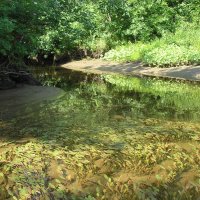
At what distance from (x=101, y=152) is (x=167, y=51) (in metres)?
19.5

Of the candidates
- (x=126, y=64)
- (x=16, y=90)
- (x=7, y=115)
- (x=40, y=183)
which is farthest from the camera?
(x=126, y=64)

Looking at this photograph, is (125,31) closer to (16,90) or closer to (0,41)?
(16,90)

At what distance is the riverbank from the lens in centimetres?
2313

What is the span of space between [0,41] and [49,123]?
4286 mm

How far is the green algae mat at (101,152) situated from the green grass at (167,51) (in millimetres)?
11771

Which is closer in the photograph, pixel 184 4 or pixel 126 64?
pixel 126 64

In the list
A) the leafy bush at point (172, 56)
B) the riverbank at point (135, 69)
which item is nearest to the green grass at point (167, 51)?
the leafy bush at point (172, 56)

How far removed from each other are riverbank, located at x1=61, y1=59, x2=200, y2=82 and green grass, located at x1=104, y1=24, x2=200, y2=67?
615 mm

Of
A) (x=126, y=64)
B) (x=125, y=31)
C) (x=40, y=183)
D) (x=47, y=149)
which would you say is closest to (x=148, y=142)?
(x=47, y=149)

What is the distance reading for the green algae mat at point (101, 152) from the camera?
6.65 meters

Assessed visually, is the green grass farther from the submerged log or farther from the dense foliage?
the submerged log

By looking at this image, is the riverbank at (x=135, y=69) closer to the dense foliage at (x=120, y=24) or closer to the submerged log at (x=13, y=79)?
the dense foliage at (x=120, y=24)

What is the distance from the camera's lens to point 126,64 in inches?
1192

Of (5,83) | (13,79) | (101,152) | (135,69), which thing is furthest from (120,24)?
(101,152)
